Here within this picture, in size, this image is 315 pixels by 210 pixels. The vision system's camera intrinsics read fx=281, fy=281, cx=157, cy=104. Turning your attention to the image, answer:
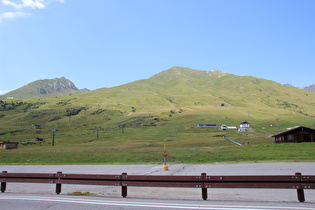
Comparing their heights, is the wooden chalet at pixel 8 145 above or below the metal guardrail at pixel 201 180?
above

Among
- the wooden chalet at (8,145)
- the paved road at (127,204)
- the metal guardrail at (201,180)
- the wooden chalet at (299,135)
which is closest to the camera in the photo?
the paved road at (127,204)

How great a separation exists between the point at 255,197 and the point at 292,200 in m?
1.32

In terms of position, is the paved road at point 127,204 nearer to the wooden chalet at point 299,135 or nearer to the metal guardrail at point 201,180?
the metal guardrail at point 201,180

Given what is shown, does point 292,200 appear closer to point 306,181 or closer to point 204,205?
point 306,181

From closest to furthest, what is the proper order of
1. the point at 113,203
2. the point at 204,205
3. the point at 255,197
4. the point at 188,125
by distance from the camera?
1. the point at 204,205
2. the point at 113,203
3. the point at 255,197
4. the point at 188,125

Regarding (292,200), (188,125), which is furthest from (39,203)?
(188,125)

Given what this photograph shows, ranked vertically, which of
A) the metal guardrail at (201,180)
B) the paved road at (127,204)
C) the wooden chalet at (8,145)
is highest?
the wooden chalet at (8,145)

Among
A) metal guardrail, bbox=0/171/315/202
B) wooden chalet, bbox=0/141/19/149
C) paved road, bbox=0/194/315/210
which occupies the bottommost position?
paved road, bbox=0/194/315/210

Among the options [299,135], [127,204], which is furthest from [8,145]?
[127,204]

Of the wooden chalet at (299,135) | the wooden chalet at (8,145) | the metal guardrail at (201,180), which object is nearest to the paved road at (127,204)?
the metal guardrail at (201,180)

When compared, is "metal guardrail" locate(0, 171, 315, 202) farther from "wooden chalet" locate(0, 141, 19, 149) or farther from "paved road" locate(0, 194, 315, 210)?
"wooden chalet" locate(0, 141, 19, 149)

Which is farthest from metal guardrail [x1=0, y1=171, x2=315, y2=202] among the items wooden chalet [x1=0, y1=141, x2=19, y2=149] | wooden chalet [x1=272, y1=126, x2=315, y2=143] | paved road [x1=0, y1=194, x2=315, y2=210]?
wooden chalet [x1=0, y1=141, x2=19, y2=149]

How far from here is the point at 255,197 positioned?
35.9 ft

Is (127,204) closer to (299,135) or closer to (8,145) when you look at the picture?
(299,135)
